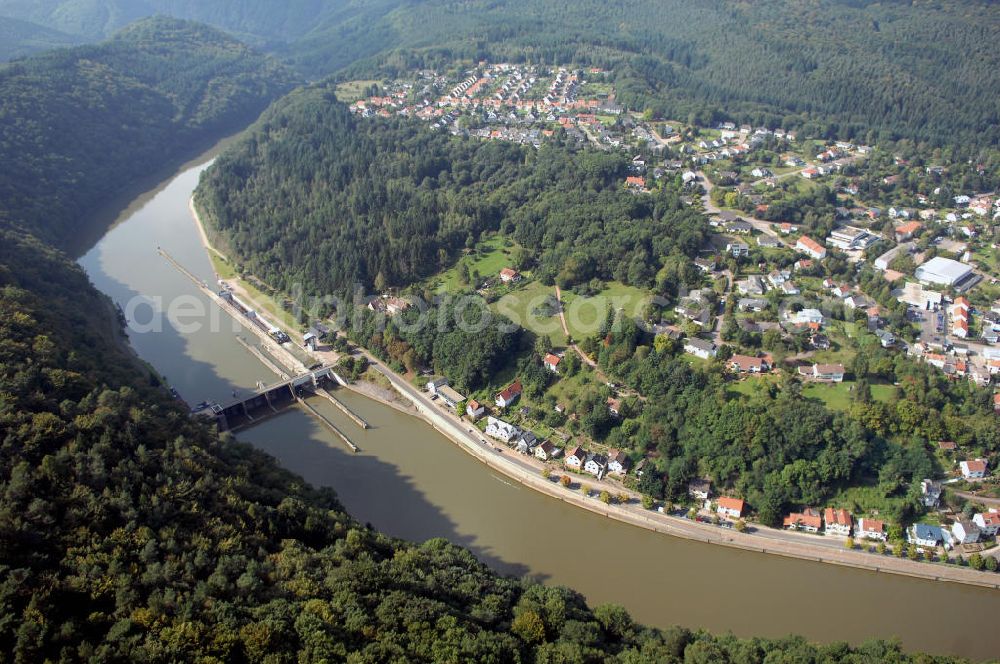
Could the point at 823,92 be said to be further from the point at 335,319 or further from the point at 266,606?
the point at 266,606

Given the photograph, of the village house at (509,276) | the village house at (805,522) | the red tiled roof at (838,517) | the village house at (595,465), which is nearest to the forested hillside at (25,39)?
the village house at (509,276)


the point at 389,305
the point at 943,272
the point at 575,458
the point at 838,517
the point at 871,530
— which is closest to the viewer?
the point at 871,530

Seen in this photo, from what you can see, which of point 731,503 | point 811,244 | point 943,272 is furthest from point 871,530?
point 811,244

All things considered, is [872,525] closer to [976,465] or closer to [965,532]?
[965,532]

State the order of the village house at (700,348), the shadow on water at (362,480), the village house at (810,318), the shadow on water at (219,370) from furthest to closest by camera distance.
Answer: the village house at (810,318) < the village house at (700,348) < the shadow on water at (219,370) < the shadow on water at (362,480)

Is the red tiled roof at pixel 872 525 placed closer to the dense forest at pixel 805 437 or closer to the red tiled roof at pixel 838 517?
the red tiled roof at pixel 838 517

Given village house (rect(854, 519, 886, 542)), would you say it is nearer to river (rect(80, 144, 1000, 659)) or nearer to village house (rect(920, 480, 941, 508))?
river (rect(80, 144, 1000, 659))
